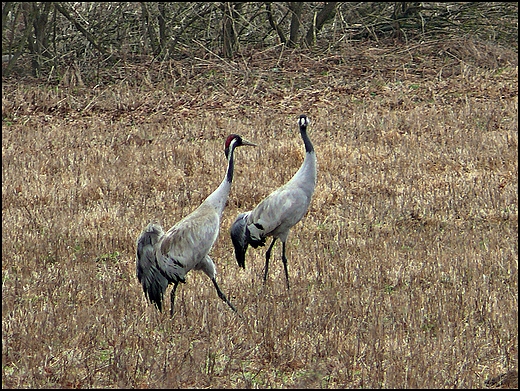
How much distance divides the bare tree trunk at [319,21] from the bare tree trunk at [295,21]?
0.84 feet

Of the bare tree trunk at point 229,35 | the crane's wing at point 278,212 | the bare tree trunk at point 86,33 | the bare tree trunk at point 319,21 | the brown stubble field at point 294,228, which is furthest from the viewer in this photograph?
the bare tree trunk at point 319,21

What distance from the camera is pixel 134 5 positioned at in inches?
682

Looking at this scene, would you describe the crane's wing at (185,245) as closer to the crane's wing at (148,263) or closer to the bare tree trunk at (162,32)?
the crane's wing at (148,263)

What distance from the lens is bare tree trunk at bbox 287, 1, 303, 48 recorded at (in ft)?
54.9

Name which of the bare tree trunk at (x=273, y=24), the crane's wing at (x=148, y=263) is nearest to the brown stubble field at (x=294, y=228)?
the crane's wing at (x=148, y=263)

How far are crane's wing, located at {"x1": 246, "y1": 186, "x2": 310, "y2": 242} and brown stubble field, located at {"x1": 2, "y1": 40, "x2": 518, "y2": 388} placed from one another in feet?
1.08

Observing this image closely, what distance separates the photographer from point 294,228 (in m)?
7.64

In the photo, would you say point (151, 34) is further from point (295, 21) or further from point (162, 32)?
point (295, 21)

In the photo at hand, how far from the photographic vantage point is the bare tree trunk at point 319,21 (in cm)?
1692

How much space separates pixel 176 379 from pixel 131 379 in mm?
220

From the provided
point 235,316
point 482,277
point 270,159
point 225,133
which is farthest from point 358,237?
point 225,133

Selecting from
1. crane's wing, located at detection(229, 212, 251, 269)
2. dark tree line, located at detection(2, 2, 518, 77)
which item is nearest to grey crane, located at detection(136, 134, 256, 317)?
crane's wing, located at detection(229, 212, 251, 269)

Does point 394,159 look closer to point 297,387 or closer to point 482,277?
point 482,277

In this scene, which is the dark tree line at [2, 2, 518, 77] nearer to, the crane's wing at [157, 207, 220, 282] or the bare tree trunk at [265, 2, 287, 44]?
the bare tree trunk at [265, 2, 287, 44]
